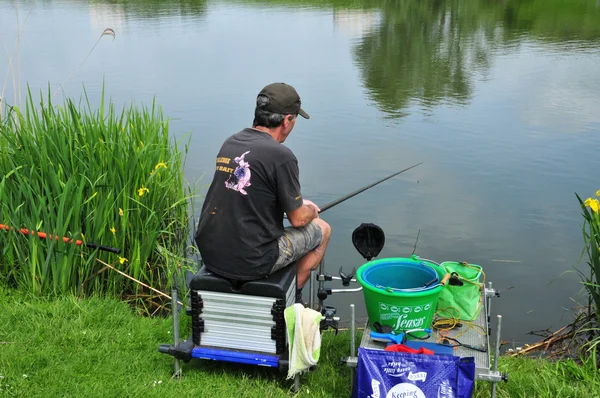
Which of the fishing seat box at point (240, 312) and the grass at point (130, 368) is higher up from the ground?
the fishing seat box at point (240, 312)

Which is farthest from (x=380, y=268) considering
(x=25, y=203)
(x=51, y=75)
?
(x=51, y=75)

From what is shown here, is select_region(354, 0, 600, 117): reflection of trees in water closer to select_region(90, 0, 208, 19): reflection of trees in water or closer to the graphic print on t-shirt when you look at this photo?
select_region(90, 0, 208, 19): reflection of trees in water

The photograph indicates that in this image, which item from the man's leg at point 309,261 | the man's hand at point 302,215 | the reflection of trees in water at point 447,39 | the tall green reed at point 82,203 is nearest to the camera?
the man's hand at point 302,215

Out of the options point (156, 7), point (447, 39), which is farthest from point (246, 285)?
point (156, 7)

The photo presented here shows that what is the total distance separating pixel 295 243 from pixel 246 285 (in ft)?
1.03

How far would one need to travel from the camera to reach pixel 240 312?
2.75 meters

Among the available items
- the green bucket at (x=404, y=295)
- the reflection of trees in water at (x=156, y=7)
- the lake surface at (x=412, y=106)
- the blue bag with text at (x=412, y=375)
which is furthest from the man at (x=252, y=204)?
the reflection of trees in water at (x=156, y=7)

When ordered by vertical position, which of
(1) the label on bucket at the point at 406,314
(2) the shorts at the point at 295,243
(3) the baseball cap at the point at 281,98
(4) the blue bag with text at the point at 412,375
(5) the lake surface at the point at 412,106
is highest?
(3) the baseball cap at the point at 281,98

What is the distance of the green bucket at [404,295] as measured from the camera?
2664mm

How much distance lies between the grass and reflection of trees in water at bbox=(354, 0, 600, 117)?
226 inches

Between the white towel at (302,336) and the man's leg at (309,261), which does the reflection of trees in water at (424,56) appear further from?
the white towel at (302,336)

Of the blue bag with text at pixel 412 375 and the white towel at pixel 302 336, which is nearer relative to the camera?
the blue bag with text at pixel 412 375

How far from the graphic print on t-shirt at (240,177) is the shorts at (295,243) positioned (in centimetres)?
29

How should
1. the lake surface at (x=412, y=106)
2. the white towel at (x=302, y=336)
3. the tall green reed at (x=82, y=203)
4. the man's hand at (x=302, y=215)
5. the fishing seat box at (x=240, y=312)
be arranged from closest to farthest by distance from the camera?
1. the white towel at (x=302, y=336)
2. the fishing seat box at (x=240, y=312)
3. the man's hand at (x=302, y=215)
4. the tall green reed at (x=82, y=203)
5. the lake surface at (x=412, y=106)
